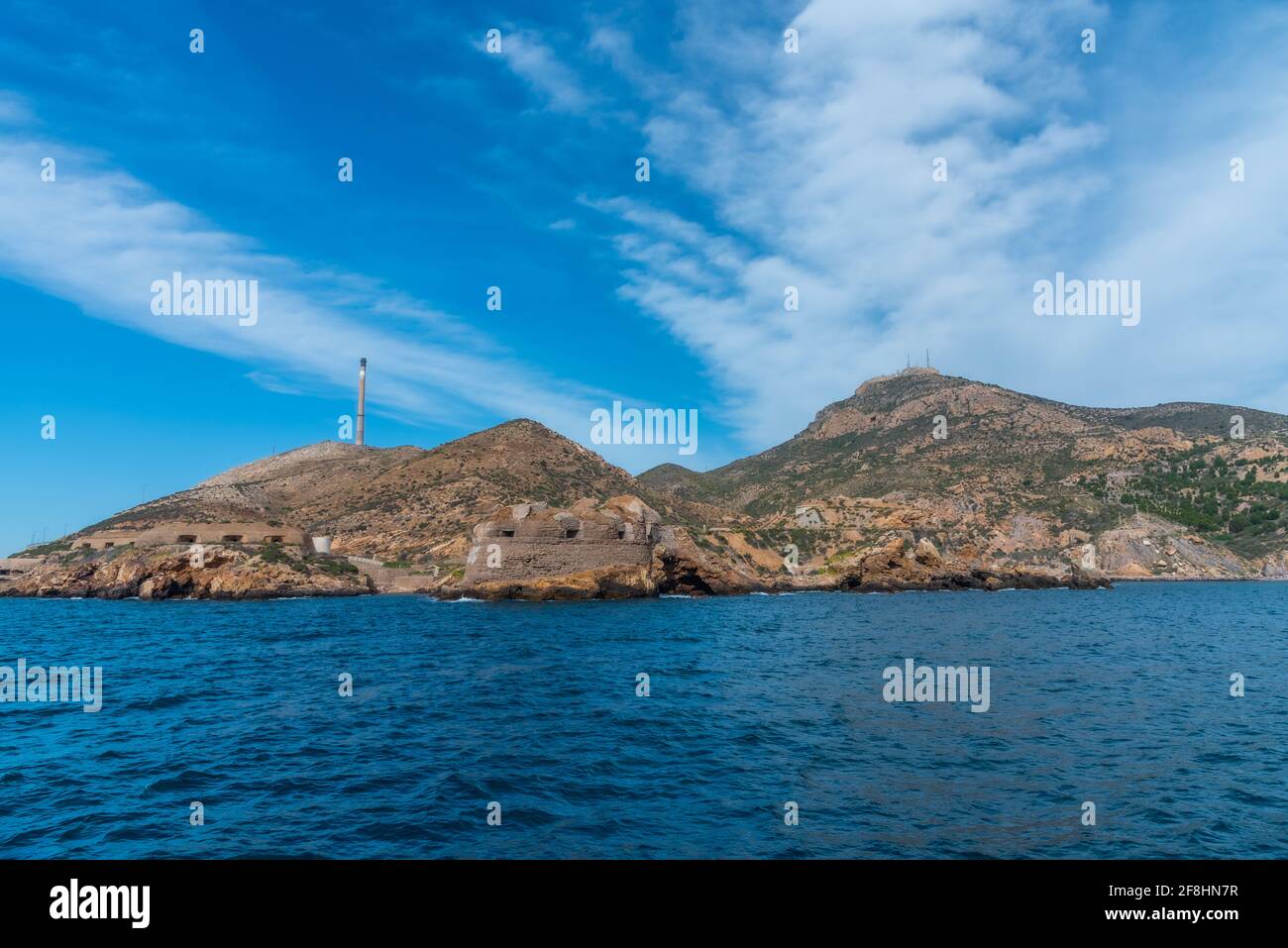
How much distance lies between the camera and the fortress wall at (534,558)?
2448 inches

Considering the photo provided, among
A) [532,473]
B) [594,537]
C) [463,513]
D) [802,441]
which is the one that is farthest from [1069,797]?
[802,441]

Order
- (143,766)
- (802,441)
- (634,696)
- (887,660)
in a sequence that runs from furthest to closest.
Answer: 1. (802,441)
2. (887,660)
3. (634,696)
4. (143,766)

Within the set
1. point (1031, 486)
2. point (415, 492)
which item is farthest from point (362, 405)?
point (1031, 486)

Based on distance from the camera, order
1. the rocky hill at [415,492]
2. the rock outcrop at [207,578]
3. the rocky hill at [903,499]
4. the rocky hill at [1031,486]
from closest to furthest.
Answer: the rock outcrop at [207,578] < the rocky hill at [903,499] < the rocky hill at [415,492] < the rocky hill at [1031,486]

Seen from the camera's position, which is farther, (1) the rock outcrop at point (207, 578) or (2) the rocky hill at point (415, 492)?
(2) the rocky hill at point (415, 492)

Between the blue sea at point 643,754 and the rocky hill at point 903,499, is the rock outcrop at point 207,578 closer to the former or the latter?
the rocky hill at point 903,499

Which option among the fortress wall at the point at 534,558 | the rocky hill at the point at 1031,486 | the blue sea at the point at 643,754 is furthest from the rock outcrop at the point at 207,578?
the rocky hill at the point at 1031,486

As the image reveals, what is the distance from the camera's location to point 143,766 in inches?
552

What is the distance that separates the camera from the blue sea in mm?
10422

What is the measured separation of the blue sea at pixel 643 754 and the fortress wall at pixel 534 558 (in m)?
29.4

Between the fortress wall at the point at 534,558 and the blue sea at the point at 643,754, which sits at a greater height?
the fortress wall at the point at 534,558
